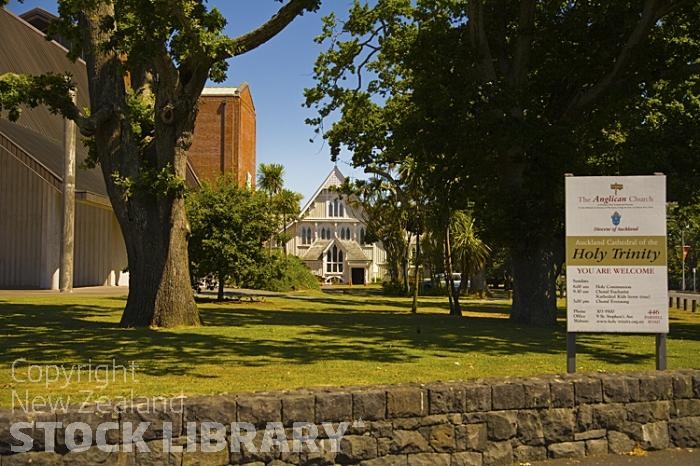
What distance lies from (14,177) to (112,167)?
18787 millimetres

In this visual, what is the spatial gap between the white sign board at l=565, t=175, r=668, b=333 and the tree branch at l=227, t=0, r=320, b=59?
28.8 feet

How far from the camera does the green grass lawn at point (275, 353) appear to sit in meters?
9.10

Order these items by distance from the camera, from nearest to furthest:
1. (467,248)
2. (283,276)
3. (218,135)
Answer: (283,276) < (467,248) < (218,135)

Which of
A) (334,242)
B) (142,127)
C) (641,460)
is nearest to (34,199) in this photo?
(142,127)

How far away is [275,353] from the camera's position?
12.2 m

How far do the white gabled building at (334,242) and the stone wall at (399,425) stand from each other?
2834 inches

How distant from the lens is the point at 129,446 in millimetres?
5754

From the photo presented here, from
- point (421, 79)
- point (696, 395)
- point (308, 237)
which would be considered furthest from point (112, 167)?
point (308, 237)

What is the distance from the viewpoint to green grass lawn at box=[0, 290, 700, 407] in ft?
29.9

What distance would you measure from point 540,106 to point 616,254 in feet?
40.4

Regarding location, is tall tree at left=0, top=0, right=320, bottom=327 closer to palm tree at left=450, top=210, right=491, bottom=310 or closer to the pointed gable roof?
palm tree at left=450, top=210, right=491, bottom=310

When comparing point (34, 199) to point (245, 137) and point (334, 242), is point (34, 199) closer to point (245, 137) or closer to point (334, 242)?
point (245, 137)

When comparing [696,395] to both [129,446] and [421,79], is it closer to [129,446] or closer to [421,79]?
[129,446]

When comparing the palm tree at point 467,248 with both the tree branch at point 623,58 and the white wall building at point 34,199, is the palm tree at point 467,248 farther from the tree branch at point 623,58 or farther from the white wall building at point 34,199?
the tree branch at point 623,58
